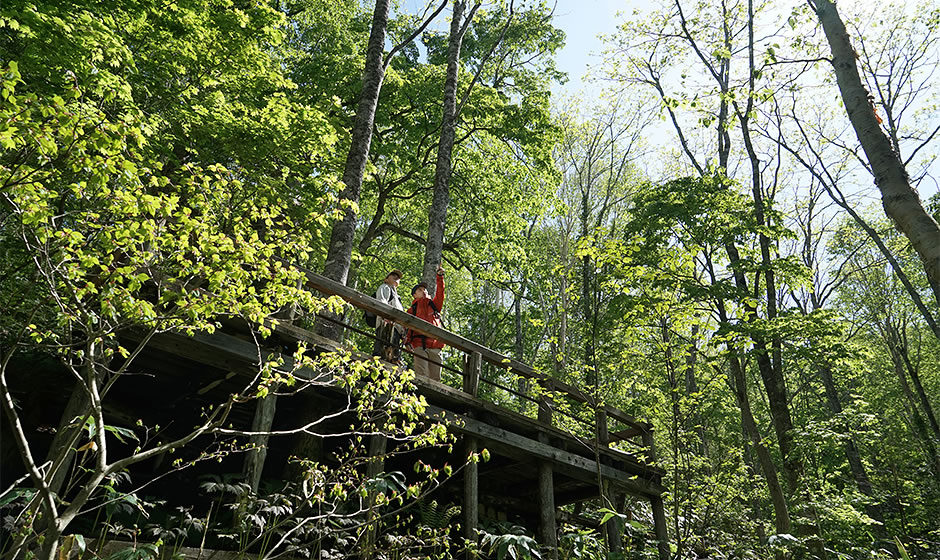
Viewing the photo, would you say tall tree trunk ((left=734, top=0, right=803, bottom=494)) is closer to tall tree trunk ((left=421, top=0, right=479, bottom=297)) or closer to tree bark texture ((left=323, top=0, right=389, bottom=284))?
tall tree trunk ((left=421, top=0, right=479, bottom=297))

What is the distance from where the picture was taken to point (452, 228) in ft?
51.3

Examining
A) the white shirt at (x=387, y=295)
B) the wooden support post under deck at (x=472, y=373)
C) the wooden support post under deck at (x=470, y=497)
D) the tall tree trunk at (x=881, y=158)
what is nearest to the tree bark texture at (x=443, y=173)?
the white shirt at (x=387, y=295)

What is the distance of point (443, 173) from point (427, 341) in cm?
444

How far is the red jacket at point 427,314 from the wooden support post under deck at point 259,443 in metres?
2.29

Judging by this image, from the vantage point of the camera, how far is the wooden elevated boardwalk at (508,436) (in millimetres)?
5395

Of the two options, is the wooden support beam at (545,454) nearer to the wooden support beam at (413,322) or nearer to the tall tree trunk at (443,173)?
the wooden support beam at (413,322)

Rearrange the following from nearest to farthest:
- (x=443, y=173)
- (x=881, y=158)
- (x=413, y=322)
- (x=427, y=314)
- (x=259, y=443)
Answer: (x=881, y=158) → (x=259, y=443) → (x=413, y=322) → (x=427, y=314) → (x=443, y=173)

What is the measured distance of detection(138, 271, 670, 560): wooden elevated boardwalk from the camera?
5.39m

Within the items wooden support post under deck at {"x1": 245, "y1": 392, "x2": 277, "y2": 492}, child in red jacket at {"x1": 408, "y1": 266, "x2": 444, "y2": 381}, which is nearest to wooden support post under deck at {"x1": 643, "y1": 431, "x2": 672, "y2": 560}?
child in red jacket at {"x1": 408, "y1": 266, "x2": 444, "y2": 381}

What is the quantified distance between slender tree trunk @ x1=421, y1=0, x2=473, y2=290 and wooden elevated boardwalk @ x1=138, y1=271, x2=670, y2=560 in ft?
8.56

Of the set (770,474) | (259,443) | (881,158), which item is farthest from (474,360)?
(770,474)

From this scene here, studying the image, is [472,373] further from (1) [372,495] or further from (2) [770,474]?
(2) [770,474]

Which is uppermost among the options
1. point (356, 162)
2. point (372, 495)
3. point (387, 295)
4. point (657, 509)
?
point (356, 162)

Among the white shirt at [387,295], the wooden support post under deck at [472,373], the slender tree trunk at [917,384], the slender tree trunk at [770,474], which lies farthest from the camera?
the slender tree trunk at [917,384]
